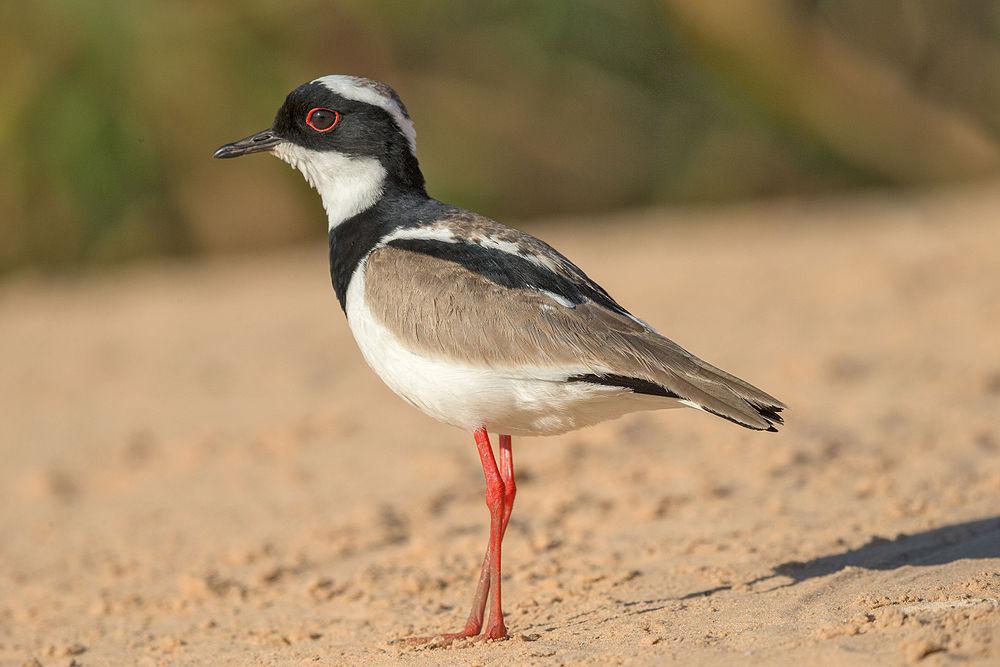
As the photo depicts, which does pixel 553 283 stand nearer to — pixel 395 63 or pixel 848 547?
pixel 848 547

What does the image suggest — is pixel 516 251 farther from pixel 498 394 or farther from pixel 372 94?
pixel 372 94

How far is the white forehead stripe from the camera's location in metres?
5.34

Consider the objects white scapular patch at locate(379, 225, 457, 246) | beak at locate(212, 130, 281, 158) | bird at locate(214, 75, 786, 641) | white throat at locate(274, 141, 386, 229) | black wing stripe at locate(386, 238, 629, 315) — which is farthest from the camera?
beak at locate(212, 130, 281, 158)

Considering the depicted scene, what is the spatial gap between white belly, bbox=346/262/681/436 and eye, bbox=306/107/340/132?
3.25 ft

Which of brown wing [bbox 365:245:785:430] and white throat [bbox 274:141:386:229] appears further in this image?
white throat [bbox 274:141:386:229]

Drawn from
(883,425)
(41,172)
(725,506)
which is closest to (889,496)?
(725,506)

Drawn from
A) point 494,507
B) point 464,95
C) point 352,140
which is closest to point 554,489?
point 494,507

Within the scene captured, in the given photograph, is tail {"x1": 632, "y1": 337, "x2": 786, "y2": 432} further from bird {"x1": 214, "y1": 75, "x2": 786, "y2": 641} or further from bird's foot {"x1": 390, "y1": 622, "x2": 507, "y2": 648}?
bird's foot {"x1": 390, "y1": 622, "x2": 507, "y2": 648}

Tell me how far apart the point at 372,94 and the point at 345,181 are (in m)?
0.36

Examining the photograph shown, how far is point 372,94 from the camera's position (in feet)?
17.5

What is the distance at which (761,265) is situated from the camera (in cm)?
1131

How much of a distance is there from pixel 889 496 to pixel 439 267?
2.45 meters

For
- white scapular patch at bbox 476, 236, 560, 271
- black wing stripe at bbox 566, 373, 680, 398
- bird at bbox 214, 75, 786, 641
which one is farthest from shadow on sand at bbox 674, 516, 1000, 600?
white scapular patch at bbox 476, 236, 560, 271

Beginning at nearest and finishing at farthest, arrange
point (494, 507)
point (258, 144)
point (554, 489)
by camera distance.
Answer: point (494, 507) < point (258, 144) < point (554, 489)
